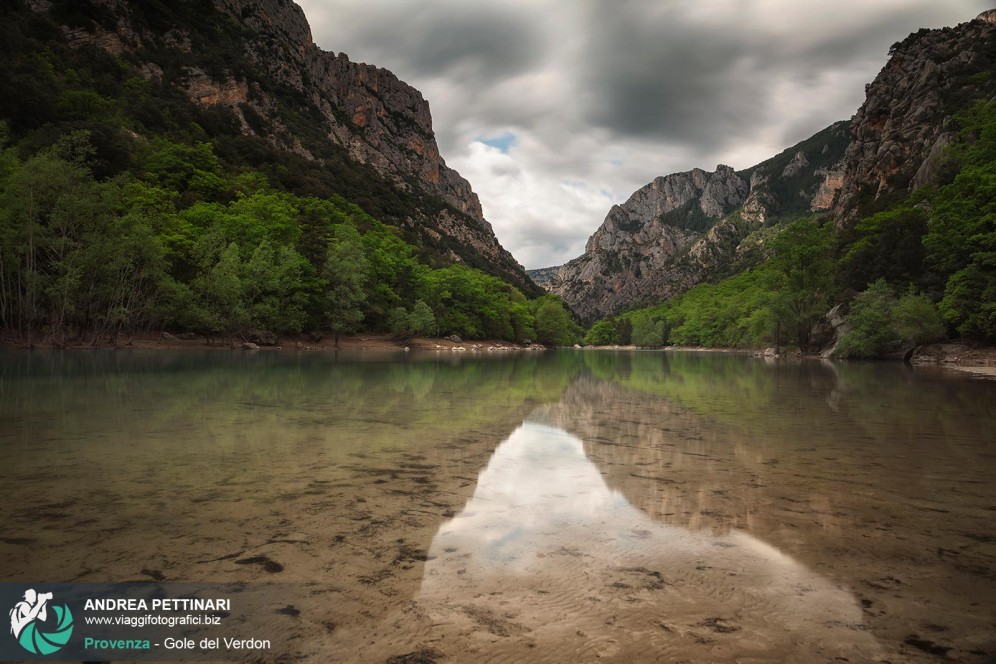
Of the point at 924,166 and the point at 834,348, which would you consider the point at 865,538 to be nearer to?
the point at 834,348

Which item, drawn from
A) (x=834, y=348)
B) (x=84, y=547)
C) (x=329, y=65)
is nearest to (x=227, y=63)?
(x=329, y=65)

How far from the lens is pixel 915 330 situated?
38.5 m

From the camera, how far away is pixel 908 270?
47.1m

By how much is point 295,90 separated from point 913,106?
12955cm

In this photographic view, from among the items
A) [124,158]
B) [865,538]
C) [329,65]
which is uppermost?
[329,65]

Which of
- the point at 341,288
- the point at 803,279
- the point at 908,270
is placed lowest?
the point at 341,288

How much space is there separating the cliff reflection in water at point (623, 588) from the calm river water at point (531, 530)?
0.06 ft

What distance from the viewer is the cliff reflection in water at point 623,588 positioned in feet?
9.25

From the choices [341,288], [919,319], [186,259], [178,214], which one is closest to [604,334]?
[341,288]

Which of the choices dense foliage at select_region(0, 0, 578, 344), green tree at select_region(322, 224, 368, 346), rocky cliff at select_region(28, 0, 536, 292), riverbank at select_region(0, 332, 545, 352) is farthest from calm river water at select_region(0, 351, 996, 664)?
rocky cliff at select_region(28, 0, 536, 292)

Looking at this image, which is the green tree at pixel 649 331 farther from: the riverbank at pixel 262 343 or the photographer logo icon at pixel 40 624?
the photographer logo icon at pixel 40 624

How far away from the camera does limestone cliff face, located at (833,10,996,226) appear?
70.3 meters

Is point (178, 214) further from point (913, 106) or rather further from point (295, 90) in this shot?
point (913, 106)

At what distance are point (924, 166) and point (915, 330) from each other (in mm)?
35895
